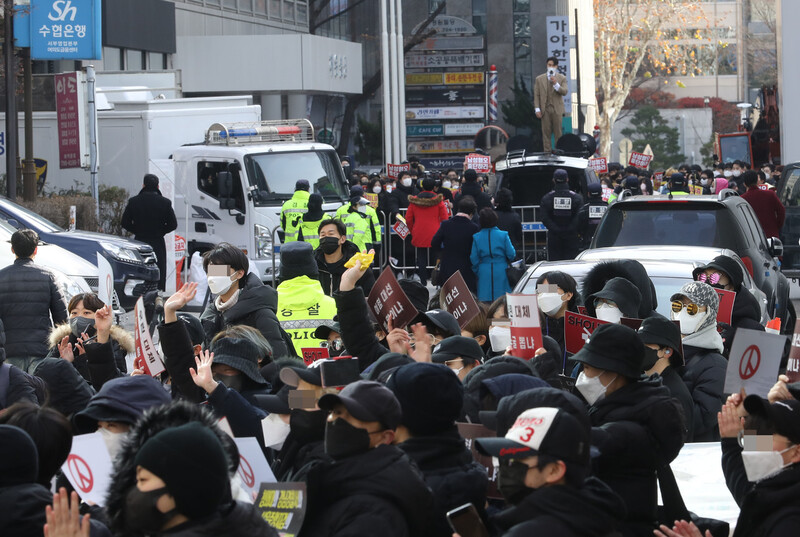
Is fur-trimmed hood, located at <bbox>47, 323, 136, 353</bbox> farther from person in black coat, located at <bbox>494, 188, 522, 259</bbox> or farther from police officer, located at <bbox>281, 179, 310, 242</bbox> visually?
person in black coat, located at <bbox>494, 188, 522, 259</bbox>

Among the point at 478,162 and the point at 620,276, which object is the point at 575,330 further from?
the point at 478,162

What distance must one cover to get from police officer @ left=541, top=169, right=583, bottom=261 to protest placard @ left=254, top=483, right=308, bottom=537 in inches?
529

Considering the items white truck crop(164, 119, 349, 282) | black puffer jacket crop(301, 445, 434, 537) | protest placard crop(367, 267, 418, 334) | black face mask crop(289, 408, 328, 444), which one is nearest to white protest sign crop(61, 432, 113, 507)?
black face mask crop(289, 408, 328, 444)

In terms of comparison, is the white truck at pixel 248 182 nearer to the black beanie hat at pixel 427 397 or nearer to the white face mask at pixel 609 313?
the white face mask at pixel 609 313

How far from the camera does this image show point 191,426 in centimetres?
338

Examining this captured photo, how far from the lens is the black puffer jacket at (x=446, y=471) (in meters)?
4.20

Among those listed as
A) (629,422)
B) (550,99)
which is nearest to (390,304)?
(629,422)

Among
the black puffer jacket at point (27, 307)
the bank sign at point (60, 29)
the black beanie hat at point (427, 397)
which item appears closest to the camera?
the black beanie hat at point (427, 397)

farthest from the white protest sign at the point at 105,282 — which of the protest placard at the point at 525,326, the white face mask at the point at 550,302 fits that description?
the protest placard at the point at 525,326

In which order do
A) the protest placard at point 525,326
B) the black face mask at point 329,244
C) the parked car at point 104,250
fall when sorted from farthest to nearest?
the parked car at point 104,250 → the black face mask at point 329,244 → the protest placard at point 525,326

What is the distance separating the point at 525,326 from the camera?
5965mm

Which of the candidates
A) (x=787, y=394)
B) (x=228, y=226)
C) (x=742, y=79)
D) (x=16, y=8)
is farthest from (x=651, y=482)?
(x=742, y=79)

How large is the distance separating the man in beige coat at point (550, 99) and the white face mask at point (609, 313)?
74.7 ft

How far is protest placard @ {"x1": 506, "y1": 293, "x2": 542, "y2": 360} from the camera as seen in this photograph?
19.4ft
